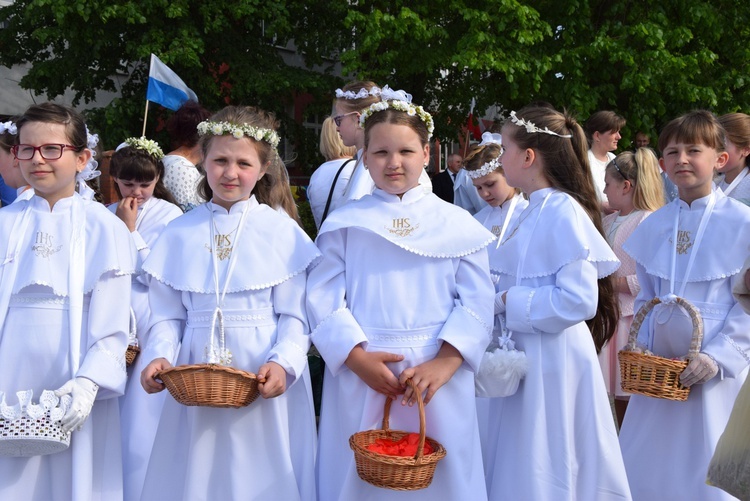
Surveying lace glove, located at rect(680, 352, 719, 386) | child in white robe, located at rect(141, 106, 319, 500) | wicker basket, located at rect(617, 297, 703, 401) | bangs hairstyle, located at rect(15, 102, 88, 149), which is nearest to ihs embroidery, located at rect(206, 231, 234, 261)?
child in white robe, located at rect(141, 106, 319, 500)

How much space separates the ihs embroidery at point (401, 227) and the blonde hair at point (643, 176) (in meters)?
3.42

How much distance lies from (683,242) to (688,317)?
0.43m

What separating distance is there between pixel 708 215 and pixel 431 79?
53.1 feet

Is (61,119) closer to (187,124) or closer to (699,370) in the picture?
(187,124)

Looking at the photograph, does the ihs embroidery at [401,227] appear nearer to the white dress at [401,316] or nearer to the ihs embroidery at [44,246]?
the white dress at [401,316]

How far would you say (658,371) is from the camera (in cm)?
436

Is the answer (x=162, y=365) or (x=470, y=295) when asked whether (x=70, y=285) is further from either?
(x=470, y=295)

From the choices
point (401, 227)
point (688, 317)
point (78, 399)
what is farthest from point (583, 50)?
point (78, 399)

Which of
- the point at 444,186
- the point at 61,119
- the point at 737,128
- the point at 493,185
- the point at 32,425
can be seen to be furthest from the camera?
the point at 444,186

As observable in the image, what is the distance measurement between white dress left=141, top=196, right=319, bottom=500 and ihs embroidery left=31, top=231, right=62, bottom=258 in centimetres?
41

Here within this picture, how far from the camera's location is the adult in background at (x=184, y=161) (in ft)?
20.7

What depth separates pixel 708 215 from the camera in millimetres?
4773

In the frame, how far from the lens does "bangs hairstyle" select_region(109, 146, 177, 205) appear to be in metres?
5.88

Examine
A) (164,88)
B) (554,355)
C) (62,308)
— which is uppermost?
(164,88)
